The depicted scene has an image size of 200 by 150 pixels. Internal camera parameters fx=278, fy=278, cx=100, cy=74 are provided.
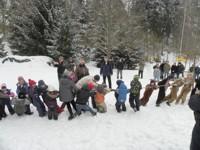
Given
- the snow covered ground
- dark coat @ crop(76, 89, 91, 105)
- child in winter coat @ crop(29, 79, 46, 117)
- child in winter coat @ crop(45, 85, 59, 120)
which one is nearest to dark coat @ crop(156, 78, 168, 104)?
the snow covered ground

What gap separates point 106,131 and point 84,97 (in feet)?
4.77

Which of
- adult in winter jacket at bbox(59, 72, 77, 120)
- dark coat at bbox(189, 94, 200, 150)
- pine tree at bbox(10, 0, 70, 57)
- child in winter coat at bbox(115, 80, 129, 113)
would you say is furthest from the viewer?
pine tree at bbox(10, 0, 70, 57)

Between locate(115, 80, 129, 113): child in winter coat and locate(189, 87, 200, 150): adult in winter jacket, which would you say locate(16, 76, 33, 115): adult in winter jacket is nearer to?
locate(115, 80, 129, 113): child in winter coat

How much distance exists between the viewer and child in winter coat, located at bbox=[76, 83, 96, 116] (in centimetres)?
943

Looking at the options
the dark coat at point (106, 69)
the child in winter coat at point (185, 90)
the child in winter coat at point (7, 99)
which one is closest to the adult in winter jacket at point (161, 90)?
the child in winter coat at point (185, 90)

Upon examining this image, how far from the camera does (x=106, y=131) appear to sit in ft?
28.4

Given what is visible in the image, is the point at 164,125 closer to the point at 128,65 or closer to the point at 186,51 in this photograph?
the point at 128,65

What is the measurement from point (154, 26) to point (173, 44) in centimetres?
598

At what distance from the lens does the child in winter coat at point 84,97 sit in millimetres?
9431

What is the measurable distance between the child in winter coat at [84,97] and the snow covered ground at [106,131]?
267 millimetres

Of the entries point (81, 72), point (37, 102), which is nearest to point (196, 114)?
point (37, 102)

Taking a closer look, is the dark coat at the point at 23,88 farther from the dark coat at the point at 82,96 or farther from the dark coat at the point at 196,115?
the dark coat at the point at 196,115

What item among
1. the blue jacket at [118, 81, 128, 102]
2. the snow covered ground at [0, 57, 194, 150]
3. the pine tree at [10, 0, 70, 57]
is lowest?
the snow covered ground at [0, 57, 194, 150]

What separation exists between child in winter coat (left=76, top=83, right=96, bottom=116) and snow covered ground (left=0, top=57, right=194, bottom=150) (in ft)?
0.88
